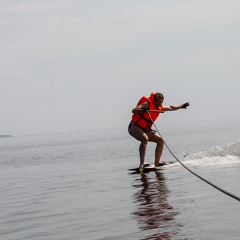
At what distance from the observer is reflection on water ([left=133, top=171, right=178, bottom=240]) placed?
337 inches

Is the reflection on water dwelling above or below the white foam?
above

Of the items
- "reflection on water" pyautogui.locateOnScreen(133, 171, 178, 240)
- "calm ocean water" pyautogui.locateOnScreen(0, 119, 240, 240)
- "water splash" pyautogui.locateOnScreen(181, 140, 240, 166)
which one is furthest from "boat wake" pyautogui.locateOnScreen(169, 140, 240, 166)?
"reflection on water" pyautogui.locateOnScreen(133, 171, 178, 240)

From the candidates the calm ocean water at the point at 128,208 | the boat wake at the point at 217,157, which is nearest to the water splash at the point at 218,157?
the boat wake at the point at 217,157

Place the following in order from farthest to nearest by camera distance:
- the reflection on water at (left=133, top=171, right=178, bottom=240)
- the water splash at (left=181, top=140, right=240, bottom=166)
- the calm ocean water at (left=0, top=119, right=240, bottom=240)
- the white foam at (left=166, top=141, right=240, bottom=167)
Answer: the water splash at (left=181, top=140, right=240, bottom=166) → the white foam at (left=166, top=141, right=240, bottom=167) → the calm ocean water at (left=0, top=119, right=240, bottom=240) → the reflection on water at (left=133, top=171, right=178, bottom=240)

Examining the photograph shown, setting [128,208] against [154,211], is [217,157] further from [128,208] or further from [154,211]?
[154,211]

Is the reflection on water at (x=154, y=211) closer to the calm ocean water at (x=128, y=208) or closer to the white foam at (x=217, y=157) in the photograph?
the calm ocean water at (x=128, y=208)

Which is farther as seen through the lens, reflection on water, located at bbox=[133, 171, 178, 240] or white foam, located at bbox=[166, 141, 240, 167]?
white foam, located at bbox=[166, 141, 240, 167]

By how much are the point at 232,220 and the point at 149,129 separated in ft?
30.4

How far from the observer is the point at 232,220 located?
8.88m

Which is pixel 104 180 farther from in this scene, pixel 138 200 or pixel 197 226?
pixel 197 226

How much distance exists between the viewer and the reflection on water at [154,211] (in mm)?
8562

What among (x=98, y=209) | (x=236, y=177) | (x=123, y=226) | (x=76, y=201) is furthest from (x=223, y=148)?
(x=123, y=226)

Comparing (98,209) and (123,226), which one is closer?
(123,226)

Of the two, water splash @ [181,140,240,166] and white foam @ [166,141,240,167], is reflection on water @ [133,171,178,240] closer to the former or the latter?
white foam @ [166,141,240,167]
